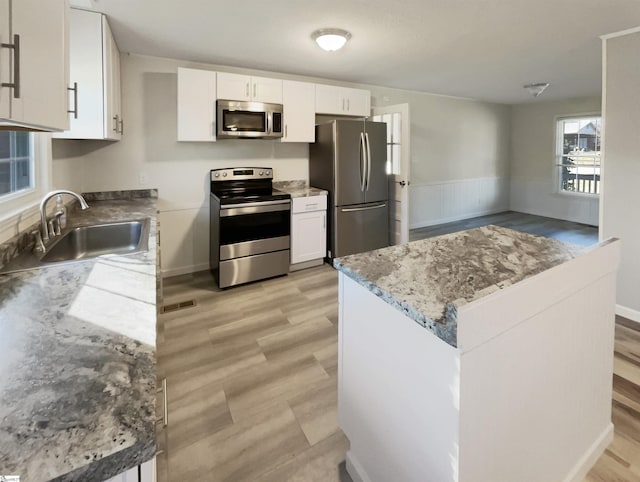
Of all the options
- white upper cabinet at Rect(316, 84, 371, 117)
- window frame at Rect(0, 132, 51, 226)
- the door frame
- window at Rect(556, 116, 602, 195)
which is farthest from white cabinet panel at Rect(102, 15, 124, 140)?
window at Rect(556, 116, 602, 195)

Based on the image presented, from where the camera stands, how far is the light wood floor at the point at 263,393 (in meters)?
1.53

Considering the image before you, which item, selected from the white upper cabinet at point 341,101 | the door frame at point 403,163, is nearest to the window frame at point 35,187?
the white upper cabinet at point 341,101

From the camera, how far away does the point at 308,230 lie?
13.1 feet

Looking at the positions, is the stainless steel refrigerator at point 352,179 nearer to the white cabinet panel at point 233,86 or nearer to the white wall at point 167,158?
the white wall at point 167,158

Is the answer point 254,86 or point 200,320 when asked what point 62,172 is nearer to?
point 200,320

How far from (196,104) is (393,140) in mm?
2360

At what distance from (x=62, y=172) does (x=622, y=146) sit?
15.1 ft

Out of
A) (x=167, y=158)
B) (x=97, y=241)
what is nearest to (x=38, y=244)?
(x=97, y=241)

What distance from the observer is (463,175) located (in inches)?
266

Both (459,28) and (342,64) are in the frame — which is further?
(342,64)

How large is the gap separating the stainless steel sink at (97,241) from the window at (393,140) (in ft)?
10.0

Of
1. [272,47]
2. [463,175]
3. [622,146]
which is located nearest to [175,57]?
[272,47]

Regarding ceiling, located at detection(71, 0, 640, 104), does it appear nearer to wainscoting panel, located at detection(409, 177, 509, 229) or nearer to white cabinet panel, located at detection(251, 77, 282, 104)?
white cabinet panel, located at detection(251, 77, 282, 104)

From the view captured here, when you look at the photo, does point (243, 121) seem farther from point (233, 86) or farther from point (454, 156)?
point (454, 156)
